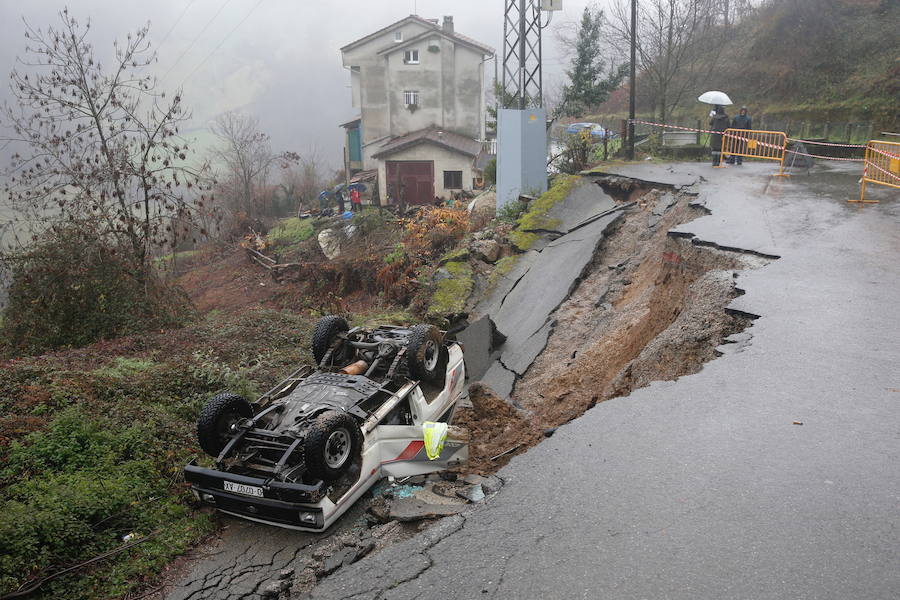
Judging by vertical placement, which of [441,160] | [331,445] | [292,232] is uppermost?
[441,160]

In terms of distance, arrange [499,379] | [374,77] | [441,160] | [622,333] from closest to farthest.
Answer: [622,333]
[499,379]
[441,160]
[374,77]

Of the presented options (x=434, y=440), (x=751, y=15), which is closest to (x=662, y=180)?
(x=434, y=440)

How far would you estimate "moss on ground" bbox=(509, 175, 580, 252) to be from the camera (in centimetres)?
1529

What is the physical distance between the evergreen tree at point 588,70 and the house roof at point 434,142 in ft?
24.2

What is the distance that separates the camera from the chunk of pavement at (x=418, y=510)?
4.98 metres

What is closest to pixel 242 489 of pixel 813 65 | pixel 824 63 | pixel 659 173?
pixel 659 173

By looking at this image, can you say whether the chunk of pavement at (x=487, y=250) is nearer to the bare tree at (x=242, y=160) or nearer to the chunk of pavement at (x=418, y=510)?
the chunk of pavement at (x=418, y=510)

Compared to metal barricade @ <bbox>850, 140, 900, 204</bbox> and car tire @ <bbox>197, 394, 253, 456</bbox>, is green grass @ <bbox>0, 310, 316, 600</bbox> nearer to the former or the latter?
car tire @ <bbox>197, 394, 253, 456</bbox>

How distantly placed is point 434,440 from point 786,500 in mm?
3298

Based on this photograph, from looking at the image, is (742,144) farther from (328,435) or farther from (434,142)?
(434,142)

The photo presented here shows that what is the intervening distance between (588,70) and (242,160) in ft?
90.4

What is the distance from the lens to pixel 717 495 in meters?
4.31

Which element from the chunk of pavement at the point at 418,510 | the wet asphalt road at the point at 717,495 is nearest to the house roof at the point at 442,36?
the wet asphalt road at the point at 717,495

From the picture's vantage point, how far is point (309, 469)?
5594 millimetres
